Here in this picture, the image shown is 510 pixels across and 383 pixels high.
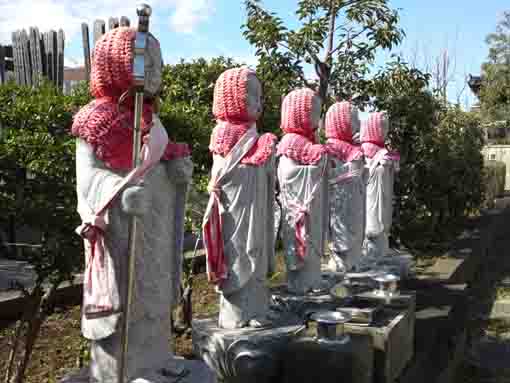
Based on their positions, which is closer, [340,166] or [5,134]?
[5,134]

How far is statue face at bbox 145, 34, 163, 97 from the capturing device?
320 centimetres

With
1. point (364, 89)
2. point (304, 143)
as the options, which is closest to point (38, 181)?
point (304, 143)

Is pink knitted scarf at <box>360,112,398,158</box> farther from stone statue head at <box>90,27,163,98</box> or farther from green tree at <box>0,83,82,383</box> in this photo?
stone statue head at <box>90,27,163,98</box>

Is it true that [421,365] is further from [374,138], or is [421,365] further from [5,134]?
[5,134]

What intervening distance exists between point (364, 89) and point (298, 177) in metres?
4.67

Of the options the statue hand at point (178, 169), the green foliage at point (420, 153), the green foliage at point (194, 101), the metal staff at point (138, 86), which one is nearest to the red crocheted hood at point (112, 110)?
the statue hand at point (178, 169)

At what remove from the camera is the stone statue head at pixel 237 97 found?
4.93 metres

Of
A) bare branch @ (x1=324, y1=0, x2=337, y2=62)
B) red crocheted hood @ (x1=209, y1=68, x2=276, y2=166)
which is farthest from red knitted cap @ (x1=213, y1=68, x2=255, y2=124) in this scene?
bare branch @ (x1=324, y1=0, x2=337, y2=62)

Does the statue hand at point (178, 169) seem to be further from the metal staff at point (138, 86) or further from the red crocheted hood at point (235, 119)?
the red crocheted hood at point (235, 119)

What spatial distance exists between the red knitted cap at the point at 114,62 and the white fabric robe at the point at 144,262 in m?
0.35

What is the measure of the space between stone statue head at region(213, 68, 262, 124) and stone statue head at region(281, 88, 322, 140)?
3.71 feet

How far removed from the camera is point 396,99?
10.5 m

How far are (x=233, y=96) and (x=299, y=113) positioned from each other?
131 cm

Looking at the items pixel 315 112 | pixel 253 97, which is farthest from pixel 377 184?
pixel 253 97
